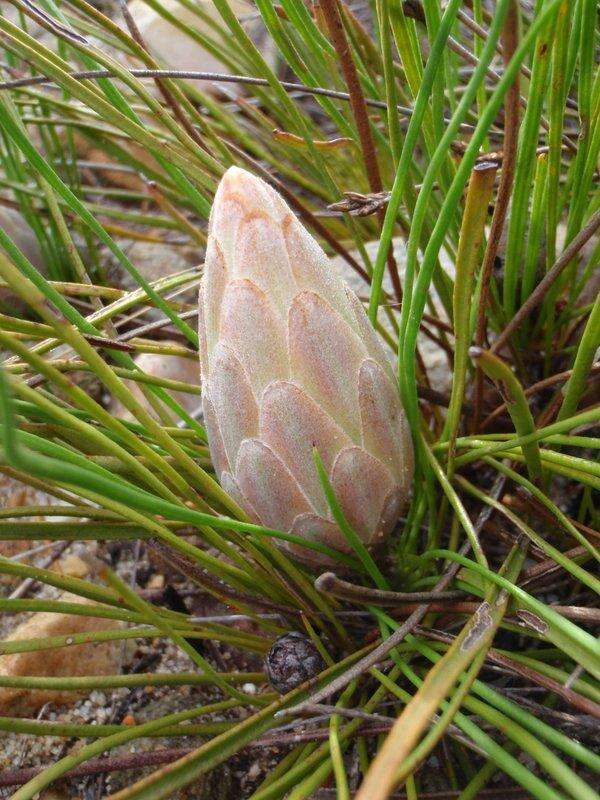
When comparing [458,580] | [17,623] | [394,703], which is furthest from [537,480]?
[17,623]

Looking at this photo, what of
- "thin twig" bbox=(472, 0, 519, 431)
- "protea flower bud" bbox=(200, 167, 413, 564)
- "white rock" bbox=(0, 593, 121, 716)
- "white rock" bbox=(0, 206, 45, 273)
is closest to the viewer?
"thin twig" bbox=(472, 0, 519, 431)

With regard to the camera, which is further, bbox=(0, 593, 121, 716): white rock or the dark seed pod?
bbox=(0, 593, 121, 716): white rock

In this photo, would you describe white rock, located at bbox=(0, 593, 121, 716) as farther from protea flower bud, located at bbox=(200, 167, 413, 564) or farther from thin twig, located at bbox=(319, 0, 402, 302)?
thin twig, located at bbox=(319, 0, 402, 302)

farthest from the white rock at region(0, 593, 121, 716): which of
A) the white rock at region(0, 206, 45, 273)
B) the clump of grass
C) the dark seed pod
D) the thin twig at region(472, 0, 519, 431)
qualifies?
the white rock at region(0, 206, 45, 273)

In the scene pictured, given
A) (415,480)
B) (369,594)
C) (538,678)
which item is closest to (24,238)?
(415,480)

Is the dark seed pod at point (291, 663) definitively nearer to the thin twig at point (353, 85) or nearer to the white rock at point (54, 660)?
the white rock at point (54, 660)

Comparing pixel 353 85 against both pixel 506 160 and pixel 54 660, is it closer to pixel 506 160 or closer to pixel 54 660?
pixel 506 160

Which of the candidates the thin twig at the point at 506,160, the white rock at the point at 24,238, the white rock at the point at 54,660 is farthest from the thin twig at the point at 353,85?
the white rock at the point at 24,238

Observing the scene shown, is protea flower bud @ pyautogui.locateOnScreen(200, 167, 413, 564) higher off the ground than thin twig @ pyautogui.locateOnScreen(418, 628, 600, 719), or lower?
higher
